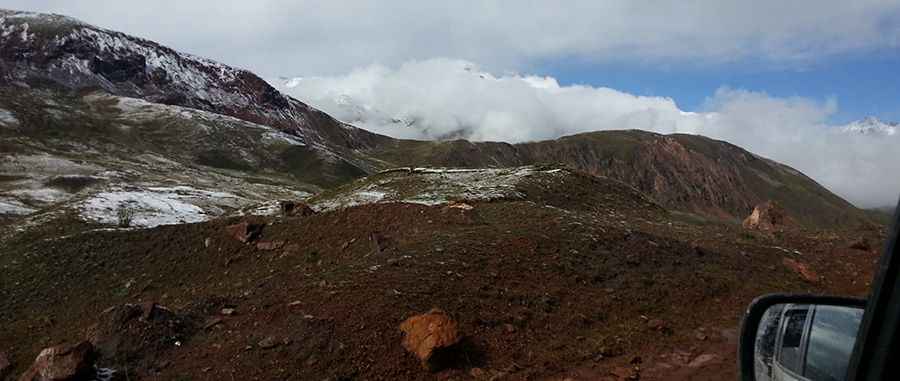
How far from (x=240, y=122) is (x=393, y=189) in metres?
142

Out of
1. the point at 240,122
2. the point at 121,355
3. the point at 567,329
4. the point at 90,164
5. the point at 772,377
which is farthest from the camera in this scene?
the point at 240,122

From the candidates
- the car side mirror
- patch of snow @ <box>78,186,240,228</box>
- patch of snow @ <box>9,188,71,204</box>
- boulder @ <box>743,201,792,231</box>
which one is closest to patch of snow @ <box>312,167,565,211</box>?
boulder @ <box>743,201,792,231</box>

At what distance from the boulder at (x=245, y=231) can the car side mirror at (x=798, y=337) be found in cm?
1982

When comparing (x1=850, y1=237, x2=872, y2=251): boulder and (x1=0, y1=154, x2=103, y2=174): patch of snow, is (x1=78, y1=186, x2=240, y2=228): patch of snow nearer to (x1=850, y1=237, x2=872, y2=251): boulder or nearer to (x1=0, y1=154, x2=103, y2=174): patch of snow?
(x1=850, y1=237, x2=872, y2=251): boulder

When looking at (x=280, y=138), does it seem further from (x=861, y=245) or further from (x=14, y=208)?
(x=861, y=245)

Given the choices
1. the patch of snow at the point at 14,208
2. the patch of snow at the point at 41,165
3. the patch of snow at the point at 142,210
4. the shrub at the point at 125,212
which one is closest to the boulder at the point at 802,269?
the patch of snow at the point at 142,210

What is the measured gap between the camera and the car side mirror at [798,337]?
9.04 feet

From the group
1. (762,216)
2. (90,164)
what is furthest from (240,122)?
(762,216)

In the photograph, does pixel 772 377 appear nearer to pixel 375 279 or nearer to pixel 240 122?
pixel 375 279

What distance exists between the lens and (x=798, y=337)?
10.0 ft

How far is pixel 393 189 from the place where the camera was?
32.9m

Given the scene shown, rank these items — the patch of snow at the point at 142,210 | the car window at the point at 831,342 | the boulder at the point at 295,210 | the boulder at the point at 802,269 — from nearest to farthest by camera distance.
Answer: the car window at the point at 831,342 → the boulder at the point at 802,269 → the boulder at the point at 295,210 → the patch of snow at the point at 142,210

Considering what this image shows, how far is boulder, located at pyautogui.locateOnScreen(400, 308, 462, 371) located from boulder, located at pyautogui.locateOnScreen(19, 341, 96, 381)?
232 inches

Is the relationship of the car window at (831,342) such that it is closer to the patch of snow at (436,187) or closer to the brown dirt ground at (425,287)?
the brown dirt ground at (425,287)
